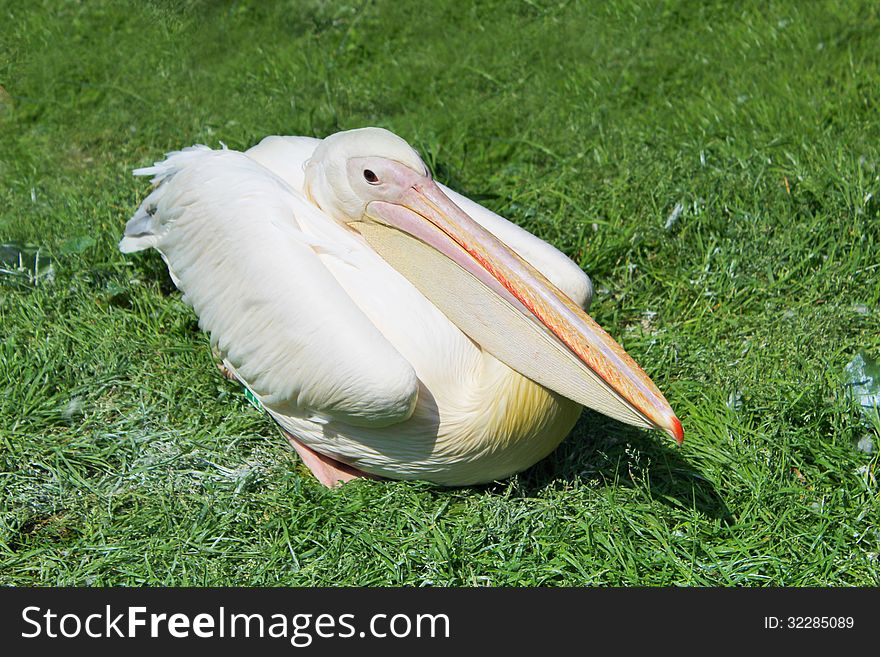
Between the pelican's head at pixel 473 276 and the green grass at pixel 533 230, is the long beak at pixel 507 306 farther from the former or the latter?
the green grass at pixel 533 230

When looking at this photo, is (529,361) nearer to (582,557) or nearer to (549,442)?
(549,442)

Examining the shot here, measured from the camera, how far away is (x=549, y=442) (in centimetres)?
338

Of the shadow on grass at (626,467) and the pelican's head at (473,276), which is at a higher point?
the pelican's head at (473,276)

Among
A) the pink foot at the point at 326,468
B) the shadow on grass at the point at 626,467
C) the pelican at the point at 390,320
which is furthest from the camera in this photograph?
the pink foot at the point at 326,468

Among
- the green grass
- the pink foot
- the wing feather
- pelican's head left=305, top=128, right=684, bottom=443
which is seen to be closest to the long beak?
pelican's head left=305, top=128, right=684, bottom=443

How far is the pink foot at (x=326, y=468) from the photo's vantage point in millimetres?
3656

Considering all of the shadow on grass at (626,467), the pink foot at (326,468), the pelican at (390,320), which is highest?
the pelican at (390,320)

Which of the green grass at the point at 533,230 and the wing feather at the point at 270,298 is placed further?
the green grass at the point at 533,230

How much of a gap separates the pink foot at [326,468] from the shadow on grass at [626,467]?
1.84ft

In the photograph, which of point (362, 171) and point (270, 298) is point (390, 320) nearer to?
point (270, 298)

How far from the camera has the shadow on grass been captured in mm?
3533

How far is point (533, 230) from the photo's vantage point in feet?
15.7

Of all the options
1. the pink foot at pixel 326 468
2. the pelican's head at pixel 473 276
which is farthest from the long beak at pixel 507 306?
the pink foot at pixel 326 468

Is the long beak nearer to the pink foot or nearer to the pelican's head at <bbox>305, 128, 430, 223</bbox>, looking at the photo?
the pelican's head at <bbox>305, 128, 430, 223</bbox>
